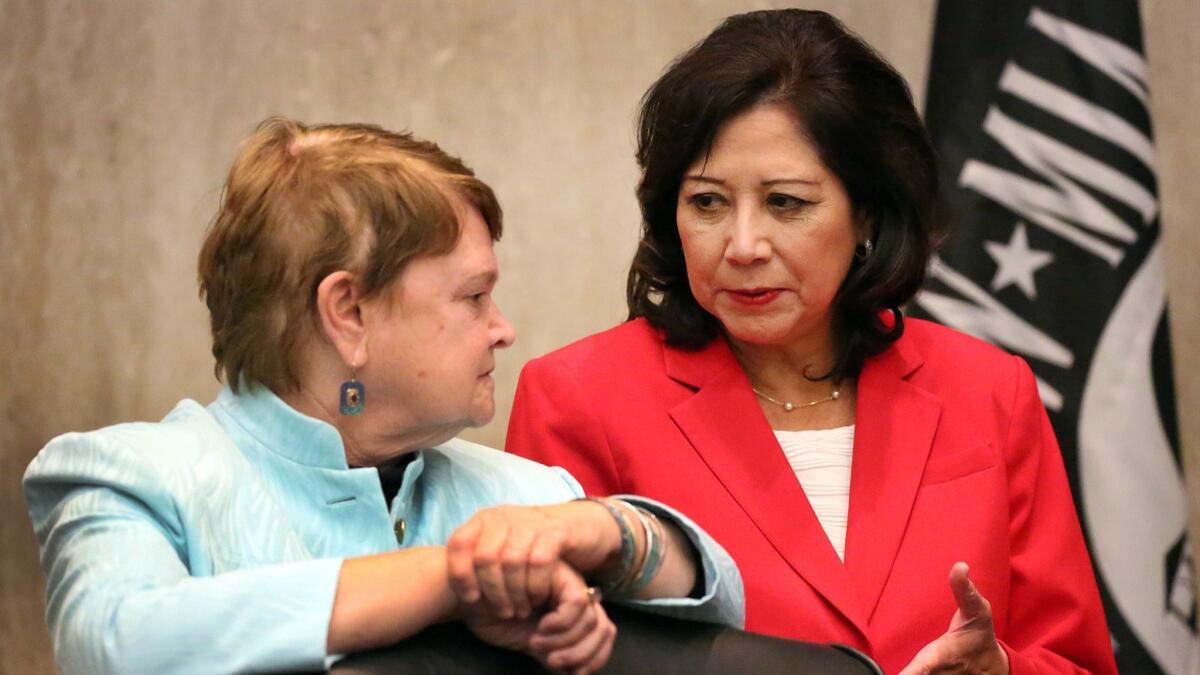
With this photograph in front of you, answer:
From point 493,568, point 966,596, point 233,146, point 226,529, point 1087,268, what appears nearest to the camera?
point 493,568

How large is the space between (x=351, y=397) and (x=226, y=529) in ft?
0.59

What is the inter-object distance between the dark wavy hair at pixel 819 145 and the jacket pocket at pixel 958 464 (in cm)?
20

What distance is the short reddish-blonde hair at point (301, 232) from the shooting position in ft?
4.58

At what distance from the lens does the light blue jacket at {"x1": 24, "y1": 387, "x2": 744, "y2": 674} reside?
3.88 feet

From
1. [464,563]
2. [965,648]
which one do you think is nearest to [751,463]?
[965,648]

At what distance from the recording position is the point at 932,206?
7.30 feet

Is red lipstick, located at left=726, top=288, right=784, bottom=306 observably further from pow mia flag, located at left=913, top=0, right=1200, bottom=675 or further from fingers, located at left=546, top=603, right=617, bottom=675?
pow mia flag, located at left=913, top=0, right=1200, bottom=675

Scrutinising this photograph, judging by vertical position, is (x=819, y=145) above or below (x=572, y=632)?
above

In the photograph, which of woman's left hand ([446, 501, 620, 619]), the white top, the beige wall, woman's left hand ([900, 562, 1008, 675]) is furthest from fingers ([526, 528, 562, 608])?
the beige wall

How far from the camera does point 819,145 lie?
2.05 meters

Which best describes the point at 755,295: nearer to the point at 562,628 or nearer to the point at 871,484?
the point at 871,484

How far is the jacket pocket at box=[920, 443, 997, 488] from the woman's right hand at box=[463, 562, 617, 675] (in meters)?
0.90

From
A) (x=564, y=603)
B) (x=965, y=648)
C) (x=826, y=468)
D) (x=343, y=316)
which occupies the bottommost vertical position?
(x=965, y=648)

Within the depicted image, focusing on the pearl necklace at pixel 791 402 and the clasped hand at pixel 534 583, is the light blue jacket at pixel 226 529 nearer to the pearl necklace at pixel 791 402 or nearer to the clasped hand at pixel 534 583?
the clasped hand at pixel 534 583
